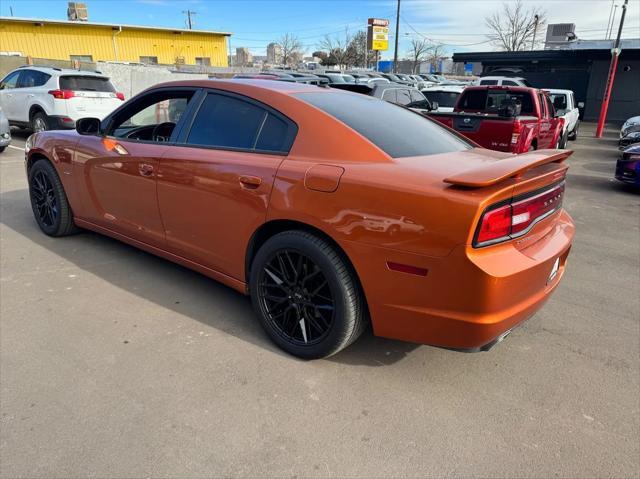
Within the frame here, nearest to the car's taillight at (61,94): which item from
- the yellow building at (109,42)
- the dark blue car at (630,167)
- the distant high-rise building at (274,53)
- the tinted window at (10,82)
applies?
the tinted window at (10,82)

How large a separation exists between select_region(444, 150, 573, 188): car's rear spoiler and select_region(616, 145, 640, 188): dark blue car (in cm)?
691

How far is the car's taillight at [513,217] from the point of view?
2.27m

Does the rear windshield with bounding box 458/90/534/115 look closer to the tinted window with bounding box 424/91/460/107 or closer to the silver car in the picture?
the tinted window with bounding box 424/91/460/107

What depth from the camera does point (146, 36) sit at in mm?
39812

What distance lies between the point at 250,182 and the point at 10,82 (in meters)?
12.2

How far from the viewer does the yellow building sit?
34312 mm

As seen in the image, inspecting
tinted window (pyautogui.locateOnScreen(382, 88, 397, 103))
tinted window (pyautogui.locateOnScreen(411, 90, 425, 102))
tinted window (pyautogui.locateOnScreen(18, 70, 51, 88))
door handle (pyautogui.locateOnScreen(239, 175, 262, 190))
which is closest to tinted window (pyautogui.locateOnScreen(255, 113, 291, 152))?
door handle (pyautogui.locateOnScreen(239, 175, 262, 190))

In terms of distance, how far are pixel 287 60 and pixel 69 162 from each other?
80.0 meters

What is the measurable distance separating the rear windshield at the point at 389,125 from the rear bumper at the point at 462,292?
76cm

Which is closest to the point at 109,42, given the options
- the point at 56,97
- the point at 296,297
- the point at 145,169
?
the point at 56,97

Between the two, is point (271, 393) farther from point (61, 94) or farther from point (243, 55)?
point (243, 55)

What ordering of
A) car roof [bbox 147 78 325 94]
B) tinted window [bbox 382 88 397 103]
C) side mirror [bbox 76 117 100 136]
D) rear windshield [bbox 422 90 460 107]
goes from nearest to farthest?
1. car roof [bbox 147 78 325 94]
2. side mirror [bbox 76 117 100 136]
3. tinted window [bbox 382 88 397 103]
4. rear windshield [bbox 422 90 460 107]

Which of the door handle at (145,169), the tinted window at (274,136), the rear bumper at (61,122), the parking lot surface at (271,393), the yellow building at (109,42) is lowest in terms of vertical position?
the parking lot surface at (271,393)

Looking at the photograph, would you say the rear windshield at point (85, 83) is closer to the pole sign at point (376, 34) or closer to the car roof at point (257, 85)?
the car roof at point (257, 85)
